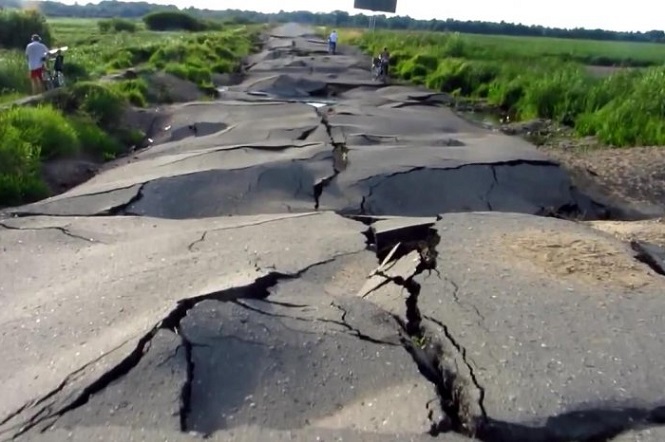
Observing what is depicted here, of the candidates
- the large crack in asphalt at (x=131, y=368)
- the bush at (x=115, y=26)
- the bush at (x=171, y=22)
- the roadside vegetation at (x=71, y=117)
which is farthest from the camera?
the bush at (x=171, y=22)

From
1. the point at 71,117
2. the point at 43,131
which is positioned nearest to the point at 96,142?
the point at 43,131

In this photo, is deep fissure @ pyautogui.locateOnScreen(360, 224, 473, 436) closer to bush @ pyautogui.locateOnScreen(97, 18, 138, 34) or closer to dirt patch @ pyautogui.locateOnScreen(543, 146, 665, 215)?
dirt patch @ pyautogui.locateOnScreen(543, 146, 665, 215)

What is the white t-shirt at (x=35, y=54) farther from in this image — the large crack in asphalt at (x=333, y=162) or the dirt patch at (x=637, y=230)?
the dirt patch at (x=637, y=230)

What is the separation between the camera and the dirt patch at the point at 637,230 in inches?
238

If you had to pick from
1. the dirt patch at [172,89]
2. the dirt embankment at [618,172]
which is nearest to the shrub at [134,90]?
the dirt patch at [172,89]

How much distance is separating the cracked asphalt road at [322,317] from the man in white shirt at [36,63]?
355 inches

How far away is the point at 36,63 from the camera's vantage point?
15852mm

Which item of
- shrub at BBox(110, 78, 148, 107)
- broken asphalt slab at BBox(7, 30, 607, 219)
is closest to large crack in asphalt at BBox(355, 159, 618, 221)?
broken asphalt slab at BBox(7, 30, 607, 219)

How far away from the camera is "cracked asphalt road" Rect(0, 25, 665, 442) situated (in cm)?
337

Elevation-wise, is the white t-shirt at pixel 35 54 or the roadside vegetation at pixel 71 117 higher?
the white t-shirt at pixel 35 54

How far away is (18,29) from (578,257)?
38306 millimetres

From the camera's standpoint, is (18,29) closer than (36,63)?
No

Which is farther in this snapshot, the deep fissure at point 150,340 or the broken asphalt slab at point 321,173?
the broken asphalt slab at point 321,173

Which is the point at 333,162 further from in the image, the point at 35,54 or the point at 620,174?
the point at 35,54
